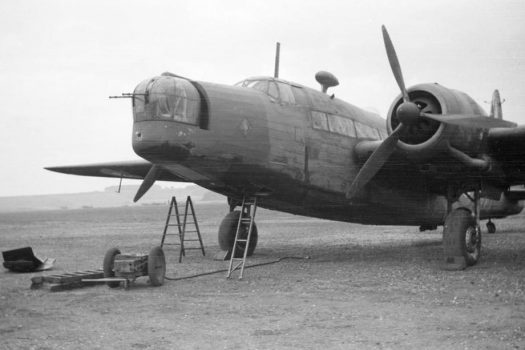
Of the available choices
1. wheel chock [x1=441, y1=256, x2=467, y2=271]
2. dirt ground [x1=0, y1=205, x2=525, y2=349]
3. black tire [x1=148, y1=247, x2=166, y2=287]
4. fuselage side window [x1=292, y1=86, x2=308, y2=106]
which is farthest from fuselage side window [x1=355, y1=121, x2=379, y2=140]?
black tire [x1=148, y1=247, x2=166, y2=287]

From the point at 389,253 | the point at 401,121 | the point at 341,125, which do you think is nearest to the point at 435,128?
the point at 401,121

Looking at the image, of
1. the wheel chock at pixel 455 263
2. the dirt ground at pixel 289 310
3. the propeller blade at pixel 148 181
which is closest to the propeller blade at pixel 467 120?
the wheel chock at pixel 455 263

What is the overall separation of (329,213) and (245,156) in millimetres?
3400

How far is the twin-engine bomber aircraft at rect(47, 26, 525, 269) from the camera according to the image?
9680mm

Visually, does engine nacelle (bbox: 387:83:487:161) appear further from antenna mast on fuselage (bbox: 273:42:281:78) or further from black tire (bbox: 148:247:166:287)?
black tire (bbox: 148:247:166:287)

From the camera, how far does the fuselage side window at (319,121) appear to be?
38.5 feet

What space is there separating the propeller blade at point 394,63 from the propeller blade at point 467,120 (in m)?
0.78

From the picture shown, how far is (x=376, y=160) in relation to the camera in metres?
11.0

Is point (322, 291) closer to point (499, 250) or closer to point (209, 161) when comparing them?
point (209, 161)

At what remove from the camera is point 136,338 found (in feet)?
17.9

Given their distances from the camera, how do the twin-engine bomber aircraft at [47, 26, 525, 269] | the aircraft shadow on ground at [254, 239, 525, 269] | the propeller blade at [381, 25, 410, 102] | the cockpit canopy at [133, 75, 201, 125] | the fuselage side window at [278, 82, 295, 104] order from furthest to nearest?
the aircraft shadow on ground at [254, 239, 525, 269]
the fuselage side window at [278, 82, 295, 104]
the propeller blade at [381, 25, 410, 102]
the twin-engine bomber aircraft at [47, 26, 525, 269]
the cockpit canopy at [133, 75, 201, 125]

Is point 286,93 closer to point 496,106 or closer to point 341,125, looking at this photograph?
point 341,125

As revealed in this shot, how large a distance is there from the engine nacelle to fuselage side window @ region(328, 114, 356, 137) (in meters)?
1.51

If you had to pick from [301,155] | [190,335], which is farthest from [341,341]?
[301,155]
